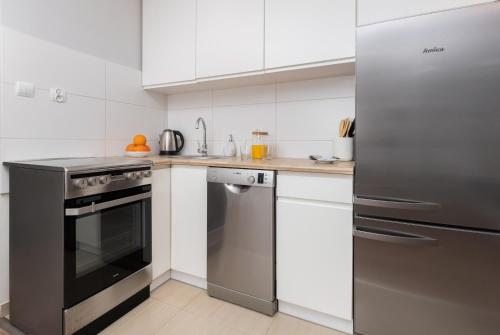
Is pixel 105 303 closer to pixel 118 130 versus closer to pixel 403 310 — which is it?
pixel 118 130

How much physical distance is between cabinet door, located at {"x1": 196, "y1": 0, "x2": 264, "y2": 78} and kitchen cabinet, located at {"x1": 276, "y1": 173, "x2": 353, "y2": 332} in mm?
871

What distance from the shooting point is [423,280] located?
114 cm

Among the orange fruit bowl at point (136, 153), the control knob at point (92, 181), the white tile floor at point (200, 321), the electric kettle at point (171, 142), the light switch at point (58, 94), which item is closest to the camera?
the control knob at point (92, 181)

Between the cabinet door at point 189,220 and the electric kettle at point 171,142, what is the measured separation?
54 cm

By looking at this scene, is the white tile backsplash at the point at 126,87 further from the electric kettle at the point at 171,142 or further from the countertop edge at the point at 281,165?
the countertop edge at the point at 281,165

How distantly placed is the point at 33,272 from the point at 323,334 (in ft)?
4.87

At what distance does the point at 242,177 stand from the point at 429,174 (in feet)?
2.93

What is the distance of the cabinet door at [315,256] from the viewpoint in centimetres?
132

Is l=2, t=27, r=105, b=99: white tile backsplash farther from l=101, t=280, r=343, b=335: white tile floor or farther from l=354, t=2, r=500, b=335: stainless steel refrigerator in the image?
l=354, t=2, r=500, b=335: stainless steel refrigerator

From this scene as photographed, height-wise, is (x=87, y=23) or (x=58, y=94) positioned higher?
(x=87, y=23)

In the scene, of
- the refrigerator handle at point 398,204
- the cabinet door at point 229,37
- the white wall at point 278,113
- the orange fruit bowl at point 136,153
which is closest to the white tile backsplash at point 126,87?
the white wall at point 278,113

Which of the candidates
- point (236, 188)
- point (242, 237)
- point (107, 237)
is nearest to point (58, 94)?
point (107, 237)

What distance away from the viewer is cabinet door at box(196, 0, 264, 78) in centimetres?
172

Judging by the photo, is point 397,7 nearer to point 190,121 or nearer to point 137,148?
point 190,121
